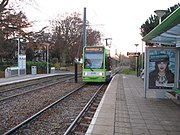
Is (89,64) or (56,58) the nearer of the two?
(89,64)

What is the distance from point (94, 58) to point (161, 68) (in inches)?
391

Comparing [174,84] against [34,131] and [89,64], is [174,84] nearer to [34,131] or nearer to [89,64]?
[34,131]

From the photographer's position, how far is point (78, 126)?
7559 millimetres

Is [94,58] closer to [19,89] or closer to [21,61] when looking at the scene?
[19,89]

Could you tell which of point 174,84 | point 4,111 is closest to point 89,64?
point 174,84

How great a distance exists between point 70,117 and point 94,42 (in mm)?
55743

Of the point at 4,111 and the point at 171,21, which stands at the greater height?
the point at 171,21

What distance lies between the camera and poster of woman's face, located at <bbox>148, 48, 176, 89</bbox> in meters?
11.9

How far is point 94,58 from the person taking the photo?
21469 millimetres

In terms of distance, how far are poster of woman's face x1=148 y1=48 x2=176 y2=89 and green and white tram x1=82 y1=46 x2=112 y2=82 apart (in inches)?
375

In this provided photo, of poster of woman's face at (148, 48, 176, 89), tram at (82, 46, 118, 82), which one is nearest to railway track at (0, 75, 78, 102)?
tram at (82, 46, 118, 82)

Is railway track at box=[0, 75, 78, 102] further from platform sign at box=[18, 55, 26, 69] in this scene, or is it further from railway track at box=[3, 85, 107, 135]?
platform sign at box=[18, 55, 26, 69]

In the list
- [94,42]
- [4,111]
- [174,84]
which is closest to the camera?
[4,111]

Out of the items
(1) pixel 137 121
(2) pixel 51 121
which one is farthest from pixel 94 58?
(1) pixel 137 121
